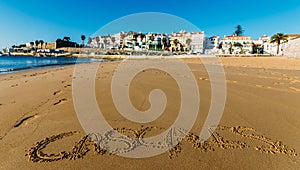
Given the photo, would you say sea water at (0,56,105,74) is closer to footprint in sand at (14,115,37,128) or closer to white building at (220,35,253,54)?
footprint in sand at (14,115,37,128)

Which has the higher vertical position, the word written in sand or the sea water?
the sea water

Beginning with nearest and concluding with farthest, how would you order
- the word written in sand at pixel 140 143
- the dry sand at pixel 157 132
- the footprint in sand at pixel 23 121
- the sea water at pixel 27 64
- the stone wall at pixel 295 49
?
the dry sand at pixel 157 132 → the word written in sand at pixel 140 143 → the footprint in sand at pixel 23 121 → the sea water at pixel 27 64 → the stone wall at pixel 295 49

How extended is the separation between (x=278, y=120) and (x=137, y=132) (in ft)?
7.36

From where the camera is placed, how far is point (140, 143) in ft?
6.76

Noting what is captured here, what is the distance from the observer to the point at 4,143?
79.6 inches

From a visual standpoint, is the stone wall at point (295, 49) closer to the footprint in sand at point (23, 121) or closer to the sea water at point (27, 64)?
the footprint in sand at point (23, 121)

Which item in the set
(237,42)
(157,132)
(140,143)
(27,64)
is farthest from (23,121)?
(237,42)

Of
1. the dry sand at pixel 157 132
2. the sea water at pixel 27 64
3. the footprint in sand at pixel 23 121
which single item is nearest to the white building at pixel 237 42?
the sea water at pixel 27 64

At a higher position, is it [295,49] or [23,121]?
[295,49]

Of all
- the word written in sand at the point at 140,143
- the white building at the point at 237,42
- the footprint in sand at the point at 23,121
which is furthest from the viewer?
the white building at the point at 237,42

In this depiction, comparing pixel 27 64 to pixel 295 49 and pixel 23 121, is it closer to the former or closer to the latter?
pixel 23 121

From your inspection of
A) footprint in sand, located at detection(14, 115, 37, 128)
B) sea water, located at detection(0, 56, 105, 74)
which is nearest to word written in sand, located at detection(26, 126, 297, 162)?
footprint in sand, located at detection(14, 115, 37, 128)

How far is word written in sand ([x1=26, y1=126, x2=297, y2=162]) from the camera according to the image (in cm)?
183

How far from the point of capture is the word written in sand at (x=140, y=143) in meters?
1.83
